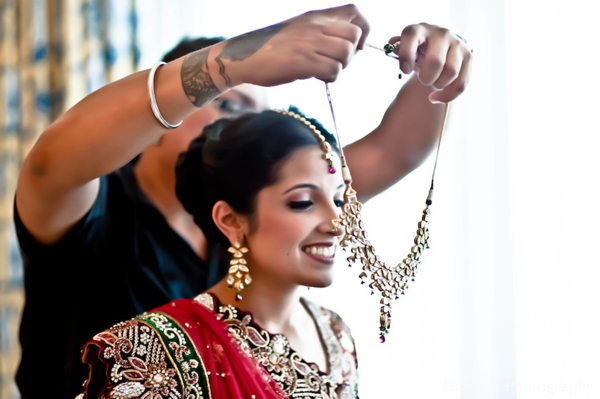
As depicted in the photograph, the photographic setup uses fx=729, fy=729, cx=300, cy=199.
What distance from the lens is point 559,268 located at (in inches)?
60.0

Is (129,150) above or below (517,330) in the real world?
above

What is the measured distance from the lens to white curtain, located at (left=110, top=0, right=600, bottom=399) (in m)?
1.51

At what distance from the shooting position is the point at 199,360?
41.4 inches

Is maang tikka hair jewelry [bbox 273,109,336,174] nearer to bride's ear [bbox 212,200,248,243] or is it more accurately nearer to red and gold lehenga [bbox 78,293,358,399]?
bride's ear [bbox 212,200,248,243]

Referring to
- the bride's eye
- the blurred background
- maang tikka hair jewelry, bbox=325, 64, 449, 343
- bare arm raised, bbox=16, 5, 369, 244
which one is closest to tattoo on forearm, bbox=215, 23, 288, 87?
bare arm raised, bbox=16, 5, 369, 244

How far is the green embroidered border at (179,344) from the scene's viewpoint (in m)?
1.03

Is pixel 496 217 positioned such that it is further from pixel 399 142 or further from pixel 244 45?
pixel 244 45

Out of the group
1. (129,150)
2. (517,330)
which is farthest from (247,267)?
(517,330)

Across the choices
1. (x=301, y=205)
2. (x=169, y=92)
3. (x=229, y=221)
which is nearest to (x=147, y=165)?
(x=229, y=221)

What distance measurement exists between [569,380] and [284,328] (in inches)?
27.3

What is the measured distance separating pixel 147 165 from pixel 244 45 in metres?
0.76

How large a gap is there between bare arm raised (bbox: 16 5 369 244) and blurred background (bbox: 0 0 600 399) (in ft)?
2.08

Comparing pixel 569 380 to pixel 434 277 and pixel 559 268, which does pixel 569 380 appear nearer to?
pixel 559 268

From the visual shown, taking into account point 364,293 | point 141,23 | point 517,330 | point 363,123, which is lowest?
point 517,330
